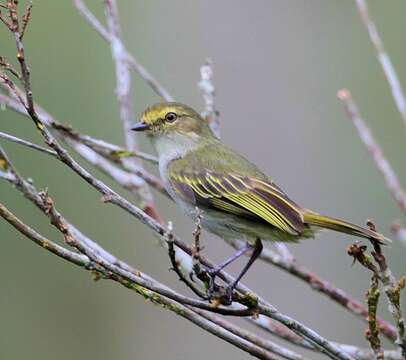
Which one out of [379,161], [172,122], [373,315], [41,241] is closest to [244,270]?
[379,161]

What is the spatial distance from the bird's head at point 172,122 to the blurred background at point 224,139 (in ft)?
6.96

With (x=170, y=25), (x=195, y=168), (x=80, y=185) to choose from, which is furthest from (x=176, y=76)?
(x=195, y=168)

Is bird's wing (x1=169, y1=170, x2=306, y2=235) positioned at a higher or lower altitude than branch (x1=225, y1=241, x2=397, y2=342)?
higher

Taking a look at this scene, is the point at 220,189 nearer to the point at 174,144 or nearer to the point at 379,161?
the point at 174,144

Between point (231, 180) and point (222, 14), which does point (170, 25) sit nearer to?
point (222, 14)

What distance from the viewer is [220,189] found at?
4.28 metres

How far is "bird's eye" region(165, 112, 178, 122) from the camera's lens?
4949mm

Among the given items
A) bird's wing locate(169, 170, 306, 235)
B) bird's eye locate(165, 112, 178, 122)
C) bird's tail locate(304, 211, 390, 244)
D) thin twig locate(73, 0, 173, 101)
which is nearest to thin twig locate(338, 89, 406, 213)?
bird's tail locate(304, 211, 390, 244)

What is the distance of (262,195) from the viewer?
4.22 m

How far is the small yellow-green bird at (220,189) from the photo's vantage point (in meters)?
3.98

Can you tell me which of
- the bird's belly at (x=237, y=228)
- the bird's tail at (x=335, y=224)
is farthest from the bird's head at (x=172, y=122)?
the bird's tail at (x=335, y=224)

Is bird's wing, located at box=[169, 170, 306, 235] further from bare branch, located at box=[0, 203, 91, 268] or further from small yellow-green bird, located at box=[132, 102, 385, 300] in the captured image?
bare branch, located at box=[0, 203, 91, 268]

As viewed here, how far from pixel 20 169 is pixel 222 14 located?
100.0 inches

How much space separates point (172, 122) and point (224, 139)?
2.34 meters
